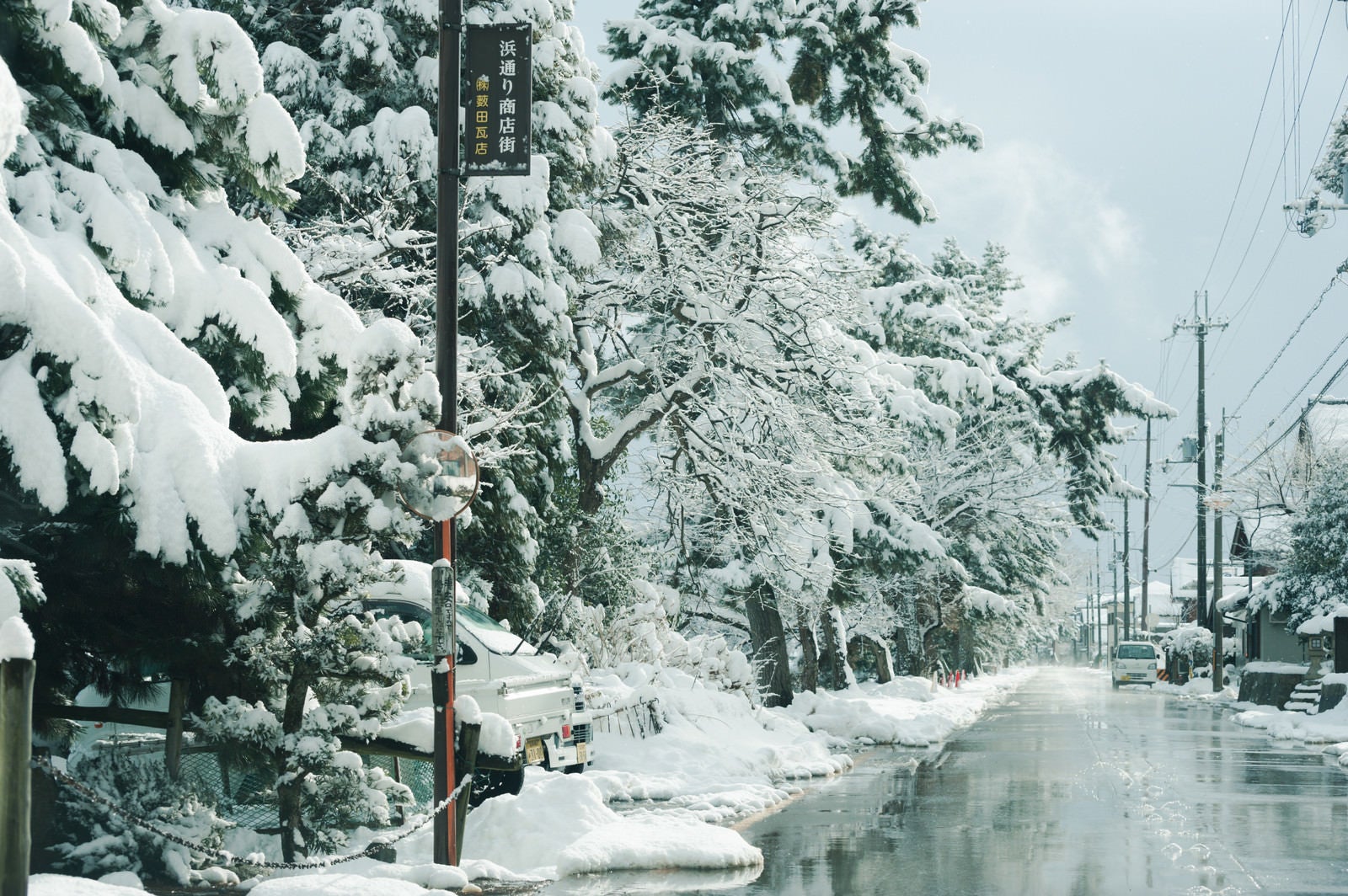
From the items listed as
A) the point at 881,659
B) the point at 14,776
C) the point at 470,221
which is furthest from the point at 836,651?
the point at 14,776

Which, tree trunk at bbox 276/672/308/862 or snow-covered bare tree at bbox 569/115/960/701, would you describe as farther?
snow-covered bare tree at bbox 569/115/960/701

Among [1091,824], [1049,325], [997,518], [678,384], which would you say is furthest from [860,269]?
[1049,325]

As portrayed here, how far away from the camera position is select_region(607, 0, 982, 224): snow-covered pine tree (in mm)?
24828

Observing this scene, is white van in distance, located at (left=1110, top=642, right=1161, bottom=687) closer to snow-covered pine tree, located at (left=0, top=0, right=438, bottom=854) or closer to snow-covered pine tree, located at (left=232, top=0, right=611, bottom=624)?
snow-covered pine tree, located at (left=232, top=0, right=611, bottom=624)

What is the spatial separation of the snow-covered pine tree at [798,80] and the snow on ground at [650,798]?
9813 mm

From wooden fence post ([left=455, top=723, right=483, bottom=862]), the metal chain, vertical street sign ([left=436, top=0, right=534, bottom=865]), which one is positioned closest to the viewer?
the metal chain

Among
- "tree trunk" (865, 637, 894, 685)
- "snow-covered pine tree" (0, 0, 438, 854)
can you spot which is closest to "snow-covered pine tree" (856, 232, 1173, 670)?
"tree trunk" (865, 637, 894, 685)

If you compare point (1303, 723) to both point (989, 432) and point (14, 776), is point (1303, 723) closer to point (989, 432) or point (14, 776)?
point (989, 432)

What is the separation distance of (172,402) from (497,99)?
397cm

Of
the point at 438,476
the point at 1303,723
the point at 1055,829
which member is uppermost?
the point at 438,476

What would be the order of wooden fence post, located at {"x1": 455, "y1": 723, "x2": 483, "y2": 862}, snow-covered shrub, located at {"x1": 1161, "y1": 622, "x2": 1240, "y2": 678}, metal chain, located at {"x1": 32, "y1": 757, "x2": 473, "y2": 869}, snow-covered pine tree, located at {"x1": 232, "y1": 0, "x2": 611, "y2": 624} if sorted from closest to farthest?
metal chain, located at {"x1": 32, "y1": 757, "x2": 473, "y2": 869} < wooden fence post, located at {"x1": 455, "y1": 723, "x2": 483, "y2": 862} < snow-covered pine tree, located at {"x1": 232, "y1": 0, "x2": 611, "y2": 624} < snow-covered shrub, located at {"x1": 1161, "y1": 622, "x2": 1240, "y2": 678}

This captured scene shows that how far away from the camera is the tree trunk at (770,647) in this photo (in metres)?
29.0

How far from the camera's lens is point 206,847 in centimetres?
887

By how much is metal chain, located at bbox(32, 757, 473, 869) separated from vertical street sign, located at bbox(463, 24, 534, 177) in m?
4.99
